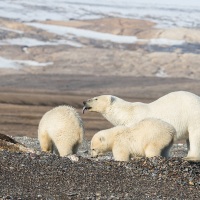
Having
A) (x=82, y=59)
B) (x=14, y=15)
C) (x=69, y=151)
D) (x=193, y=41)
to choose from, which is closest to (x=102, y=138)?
(x=69, y=151)

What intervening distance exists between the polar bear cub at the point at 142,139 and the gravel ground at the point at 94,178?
3.38 ft

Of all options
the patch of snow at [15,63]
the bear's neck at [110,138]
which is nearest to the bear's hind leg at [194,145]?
the bear's neck at [110,138]

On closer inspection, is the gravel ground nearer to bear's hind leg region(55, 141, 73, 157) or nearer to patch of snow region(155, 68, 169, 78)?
bear's hind leg region(55, 141, 73, 157)

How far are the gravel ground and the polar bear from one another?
6.72 feet

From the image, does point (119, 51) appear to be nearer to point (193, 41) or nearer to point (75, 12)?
point (193, 41)

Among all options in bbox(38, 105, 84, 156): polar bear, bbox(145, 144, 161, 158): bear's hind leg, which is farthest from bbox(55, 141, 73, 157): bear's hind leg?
bbox(145, 144, 161, 158): bear's hind leg

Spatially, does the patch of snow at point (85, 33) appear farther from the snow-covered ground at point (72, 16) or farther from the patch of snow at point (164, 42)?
the patch of snow at point (164, 42)

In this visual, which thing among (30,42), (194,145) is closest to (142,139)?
(194,145)

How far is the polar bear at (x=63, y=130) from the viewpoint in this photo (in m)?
15.4

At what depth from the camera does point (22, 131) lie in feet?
131

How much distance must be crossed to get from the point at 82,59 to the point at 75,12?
2414 inches

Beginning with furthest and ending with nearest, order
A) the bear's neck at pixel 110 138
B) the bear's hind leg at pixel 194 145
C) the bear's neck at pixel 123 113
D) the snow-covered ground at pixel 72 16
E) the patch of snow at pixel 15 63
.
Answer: the snow-covered ground at pixel 72 16 → the patch of snow at pixel 15 63 → the bear's neck at pixel 123 113 → the bear's hind leg at pixel 194 145 → the bear's neck at pixel 110 138

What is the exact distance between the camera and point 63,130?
15.4m

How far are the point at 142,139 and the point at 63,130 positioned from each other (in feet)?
6.23
